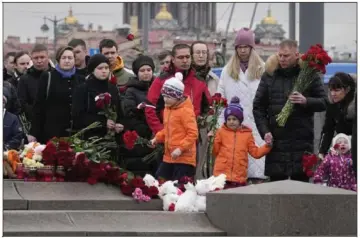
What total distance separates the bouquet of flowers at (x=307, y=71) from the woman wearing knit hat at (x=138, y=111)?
1233 mm

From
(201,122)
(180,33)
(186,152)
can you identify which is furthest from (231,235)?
(180,33)

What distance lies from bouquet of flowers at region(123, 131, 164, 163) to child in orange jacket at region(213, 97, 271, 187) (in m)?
0.49

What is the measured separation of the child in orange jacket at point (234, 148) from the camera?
1271 centimetres

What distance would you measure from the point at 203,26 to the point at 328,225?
3666 inches

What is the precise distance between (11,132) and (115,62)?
169cm

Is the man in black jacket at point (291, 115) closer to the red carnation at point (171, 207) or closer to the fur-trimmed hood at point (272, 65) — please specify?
the fur-trimmed hood at point (272, 65)

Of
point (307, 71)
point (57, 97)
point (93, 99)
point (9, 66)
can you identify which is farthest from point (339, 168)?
point (9, 66)

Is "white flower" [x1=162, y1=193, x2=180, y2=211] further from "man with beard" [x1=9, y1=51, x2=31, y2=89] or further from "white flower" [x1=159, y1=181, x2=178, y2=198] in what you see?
"man with beard" [x1=9, y1=51, x2=31, y2=89]

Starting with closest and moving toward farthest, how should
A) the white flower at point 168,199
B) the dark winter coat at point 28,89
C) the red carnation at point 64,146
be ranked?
the white flower at point 168,199 → the red carnation at point 64,146 → the dark winter coat at point 28,89

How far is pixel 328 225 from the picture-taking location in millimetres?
10211

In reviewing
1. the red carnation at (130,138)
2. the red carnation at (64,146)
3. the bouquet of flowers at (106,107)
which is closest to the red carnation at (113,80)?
the bouquet of flowers at (106,107)

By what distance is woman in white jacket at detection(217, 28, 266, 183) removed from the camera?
43.7ft

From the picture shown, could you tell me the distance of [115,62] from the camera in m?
14.1

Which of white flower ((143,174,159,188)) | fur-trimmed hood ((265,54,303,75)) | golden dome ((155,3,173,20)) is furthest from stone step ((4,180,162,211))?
golden dome ((155,3,173,20))
